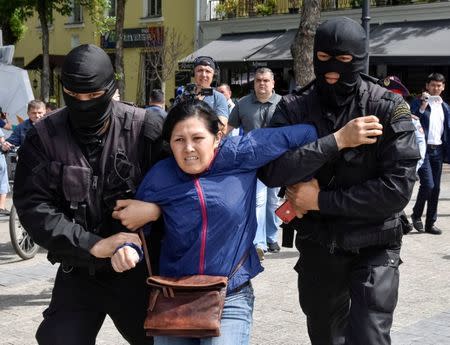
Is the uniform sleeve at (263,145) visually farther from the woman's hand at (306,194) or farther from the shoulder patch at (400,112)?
the shoulder patch at (400,112)

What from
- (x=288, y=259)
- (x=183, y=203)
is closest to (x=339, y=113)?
(x=183, y=203)

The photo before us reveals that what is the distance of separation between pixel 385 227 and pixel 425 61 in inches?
608

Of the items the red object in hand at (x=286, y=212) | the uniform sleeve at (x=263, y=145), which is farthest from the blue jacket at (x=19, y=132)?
the uniform sleeve at (x=263, y=145)

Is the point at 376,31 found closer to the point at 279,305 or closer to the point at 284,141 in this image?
the point at 279,305

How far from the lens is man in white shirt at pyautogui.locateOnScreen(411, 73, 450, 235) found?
29.4ft

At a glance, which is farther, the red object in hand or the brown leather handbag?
the red object in hand

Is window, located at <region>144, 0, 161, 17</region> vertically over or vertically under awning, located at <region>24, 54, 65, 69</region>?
over

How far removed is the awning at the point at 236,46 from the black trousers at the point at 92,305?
19797mm

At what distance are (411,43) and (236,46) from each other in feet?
22.4

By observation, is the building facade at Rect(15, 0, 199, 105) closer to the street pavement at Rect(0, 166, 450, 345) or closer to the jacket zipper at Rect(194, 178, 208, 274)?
the street pavement at Rect(0, 166, 450, 345)

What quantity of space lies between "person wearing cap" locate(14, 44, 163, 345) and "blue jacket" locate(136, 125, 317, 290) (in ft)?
0.53

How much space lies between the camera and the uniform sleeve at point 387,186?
3137 millimetres

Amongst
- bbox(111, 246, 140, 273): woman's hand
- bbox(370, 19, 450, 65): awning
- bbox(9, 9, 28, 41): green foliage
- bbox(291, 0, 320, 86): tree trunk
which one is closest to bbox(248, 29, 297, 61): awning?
bbox(370, 19, 450, 65): awning

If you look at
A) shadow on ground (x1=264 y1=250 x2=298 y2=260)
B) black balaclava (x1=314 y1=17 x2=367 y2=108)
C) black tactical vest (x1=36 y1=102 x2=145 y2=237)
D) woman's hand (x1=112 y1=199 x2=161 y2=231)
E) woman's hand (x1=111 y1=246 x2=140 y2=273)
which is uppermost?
black balaclava (x1=314 y1=17 x2=367 y2=108)
